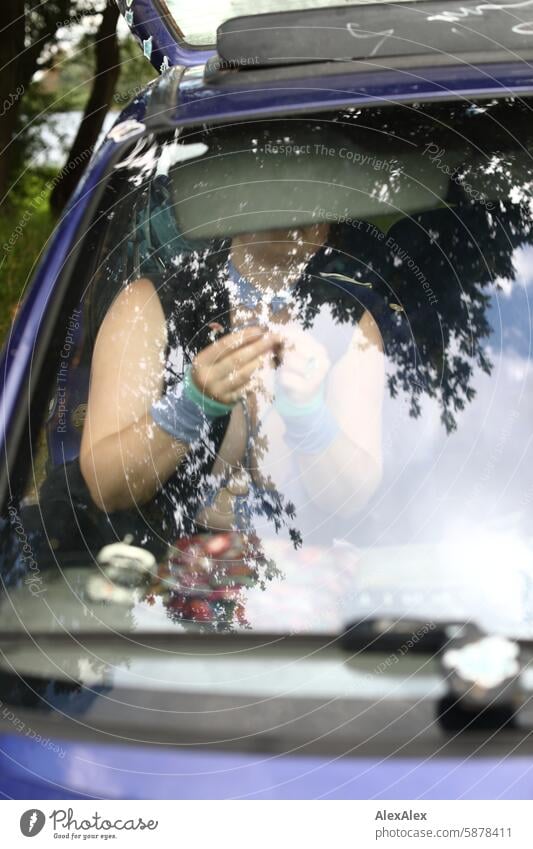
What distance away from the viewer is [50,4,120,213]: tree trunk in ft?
12.7

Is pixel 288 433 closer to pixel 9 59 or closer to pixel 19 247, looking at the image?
pixel 19 247

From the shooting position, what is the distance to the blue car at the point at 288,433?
3.42 ft

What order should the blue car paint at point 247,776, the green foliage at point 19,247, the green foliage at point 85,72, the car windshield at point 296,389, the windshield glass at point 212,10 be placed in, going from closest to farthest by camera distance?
the blue car paint at point 247,776
the car windshield at point 296,389
the windshield glass at point 212,10
the green foliage at point 85,72
the green foliage at point 19,247

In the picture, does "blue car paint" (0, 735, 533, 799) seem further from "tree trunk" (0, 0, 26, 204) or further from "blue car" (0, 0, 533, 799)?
"tree trunk" (0, 0, 26, 204)

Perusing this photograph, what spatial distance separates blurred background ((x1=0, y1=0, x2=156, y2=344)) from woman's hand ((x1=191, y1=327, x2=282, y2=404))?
2486mm

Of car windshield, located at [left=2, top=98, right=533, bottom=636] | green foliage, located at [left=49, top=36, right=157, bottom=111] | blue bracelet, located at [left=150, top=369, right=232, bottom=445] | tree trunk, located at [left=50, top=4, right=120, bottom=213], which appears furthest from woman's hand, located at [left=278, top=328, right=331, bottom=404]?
green foliage, located at [left=49, top=36, right=157, bottom=111]

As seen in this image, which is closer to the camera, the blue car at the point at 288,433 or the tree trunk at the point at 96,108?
the blue car at the point at 288,433

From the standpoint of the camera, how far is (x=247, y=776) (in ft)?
3.19

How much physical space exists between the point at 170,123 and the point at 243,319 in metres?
0.32

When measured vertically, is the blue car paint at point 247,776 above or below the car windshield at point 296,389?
below

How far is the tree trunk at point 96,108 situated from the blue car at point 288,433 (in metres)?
2.26

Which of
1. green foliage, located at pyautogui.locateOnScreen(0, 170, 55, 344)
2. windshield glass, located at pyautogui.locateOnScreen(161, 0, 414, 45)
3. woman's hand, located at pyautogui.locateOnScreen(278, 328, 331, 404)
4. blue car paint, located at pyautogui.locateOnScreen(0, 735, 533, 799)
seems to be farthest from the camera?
green foliage, located at pyautogui.locateOnScreen(0, 170, 55, 344)

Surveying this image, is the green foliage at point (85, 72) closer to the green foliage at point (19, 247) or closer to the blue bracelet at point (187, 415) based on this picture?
the green foliage at point (19, 247)

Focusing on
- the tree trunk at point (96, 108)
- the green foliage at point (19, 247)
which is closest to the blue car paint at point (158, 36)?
the tree trunk at point (96, 108)
